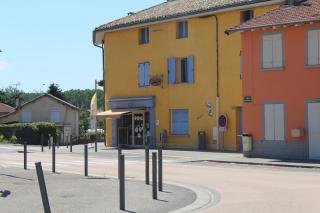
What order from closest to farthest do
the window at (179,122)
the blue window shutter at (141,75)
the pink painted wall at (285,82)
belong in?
the pink painted wall at (285,82) < the window at (179,122) < the blue window shutter at (141,75)

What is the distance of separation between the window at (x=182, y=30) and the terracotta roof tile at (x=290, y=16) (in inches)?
362

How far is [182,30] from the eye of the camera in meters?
38.4

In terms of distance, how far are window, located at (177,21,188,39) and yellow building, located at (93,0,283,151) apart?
2.4 inches

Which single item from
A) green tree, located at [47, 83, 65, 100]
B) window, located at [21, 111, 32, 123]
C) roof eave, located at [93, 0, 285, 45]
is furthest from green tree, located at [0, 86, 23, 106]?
roof eave, located at [93, 0, 285, 45]

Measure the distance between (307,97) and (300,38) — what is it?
2556 millimetres

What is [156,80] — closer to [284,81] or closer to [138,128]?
[138,128]

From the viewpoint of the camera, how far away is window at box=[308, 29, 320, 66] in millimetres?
26578

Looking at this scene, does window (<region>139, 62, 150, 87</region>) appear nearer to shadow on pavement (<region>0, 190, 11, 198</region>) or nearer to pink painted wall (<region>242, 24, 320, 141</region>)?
pink painted wall (<region>242, 24, 320, 141</region>)

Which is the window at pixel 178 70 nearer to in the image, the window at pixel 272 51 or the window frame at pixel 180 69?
the window frame at pixel 180 69

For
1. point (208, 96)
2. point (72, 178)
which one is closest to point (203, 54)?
point (208, 96)

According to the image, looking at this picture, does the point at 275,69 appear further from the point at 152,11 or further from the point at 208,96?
the point at 152,11

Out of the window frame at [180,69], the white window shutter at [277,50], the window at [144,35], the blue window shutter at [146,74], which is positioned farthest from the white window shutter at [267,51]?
the window at [144,35]

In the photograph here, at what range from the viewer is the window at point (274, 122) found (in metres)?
27.5

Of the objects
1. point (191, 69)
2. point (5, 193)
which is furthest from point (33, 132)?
point (5, 193)
